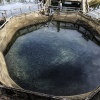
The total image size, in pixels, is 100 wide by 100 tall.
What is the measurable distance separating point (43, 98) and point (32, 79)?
8666mm

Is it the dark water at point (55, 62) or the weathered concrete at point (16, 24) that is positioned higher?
the weathered concrete at point (16, 24)

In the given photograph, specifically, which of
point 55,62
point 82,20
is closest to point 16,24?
point 82,20

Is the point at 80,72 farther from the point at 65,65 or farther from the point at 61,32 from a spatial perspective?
the point at 61,32

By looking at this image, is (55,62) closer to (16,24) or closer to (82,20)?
(82,20)

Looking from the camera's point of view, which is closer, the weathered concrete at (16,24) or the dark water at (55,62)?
the dark water at (55,62)

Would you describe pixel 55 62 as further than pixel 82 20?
No

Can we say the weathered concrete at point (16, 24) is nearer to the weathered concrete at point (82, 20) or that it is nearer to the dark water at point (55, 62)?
the dark water at point (55, 62)

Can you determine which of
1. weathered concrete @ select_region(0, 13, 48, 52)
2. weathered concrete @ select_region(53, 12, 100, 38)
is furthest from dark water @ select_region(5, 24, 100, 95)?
weathered concrete @ select_region(53, 12, 100, 38)

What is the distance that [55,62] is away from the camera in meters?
28.4

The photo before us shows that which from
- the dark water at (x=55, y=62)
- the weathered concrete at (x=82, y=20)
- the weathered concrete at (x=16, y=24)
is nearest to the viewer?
the dark water at (x=55, y=62)

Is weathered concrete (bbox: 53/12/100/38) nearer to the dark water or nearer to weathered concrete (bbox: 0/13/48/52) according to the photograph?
the dark water

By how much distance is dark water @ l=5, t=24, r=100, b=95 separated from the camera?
2438 cm

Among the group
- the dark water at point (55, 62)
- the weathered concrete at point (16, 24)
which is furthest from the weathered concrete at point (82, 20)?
the weathered concrete at point (16, 24)

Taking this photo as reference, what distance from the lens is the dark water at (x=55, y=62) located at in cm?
2438
